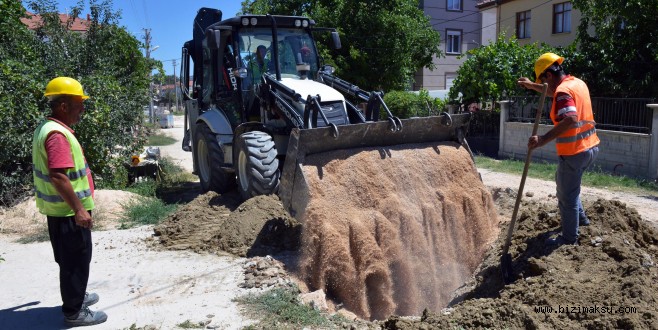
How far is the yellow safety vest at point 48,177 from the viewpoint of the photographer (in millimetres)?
4352

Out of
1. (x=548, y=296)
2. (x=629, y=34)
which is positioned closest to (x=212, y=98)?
(x=548, y=296)

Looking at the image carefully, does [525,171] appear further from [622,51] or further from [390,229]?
[622,51]

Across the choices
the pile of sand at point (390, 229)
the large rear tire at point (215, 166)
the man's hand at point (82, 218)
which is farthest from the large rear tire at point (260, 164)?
the man's hand at point (82, 218)

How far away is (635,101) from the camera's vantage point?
40.0ft

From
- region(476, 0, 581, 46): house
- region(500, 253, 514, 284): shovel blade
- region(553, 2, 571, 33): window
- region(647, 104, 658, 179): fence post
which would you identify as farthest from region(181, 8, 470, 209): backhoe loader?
region(553, 2, 571, 33): window

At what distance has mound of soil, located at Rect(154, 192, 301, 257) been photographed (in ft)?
21.3

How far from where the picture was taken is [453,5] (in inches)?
1346

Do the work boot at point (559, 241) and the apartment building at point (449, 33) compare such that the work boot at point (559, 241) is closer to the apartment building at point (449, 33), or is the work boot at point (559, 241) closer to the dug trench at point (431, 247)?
the dug trench at point (431, 247)

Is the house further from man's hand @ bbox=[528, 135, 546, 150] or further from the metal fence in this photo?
Result: man's hand @ bbox=[528, 135, 546, 150]

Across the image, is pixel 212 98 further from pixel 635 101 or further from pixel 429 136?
pixel 635 101

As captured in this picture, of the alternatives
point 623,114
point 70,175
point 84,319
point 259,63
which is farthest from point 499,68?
point 84,319

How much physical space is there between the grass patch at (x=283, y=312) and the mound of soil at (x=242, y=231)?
130 centimetres

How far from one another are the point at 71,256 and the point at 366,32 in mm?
16809

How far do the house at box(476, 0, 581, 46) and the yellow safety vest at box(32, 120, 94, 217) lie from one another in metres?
19.4
